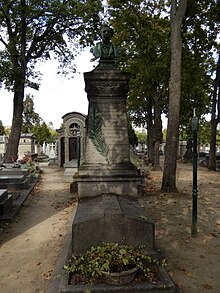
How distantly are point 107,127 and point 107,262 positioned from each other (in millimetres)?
3508

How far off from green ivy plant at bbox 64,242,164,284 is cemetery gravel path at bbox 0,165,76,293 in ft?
1.95

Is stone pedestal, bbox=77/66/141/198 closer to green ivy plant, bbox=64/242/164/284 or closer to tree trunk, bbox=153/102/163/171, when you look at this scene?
green ivy plant, bbox=64/242/164/284

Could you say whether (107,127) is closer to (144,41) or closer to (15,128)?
(144,41)

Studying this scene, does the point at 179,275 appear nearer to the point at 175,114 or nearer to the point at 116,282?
the point at 116,282

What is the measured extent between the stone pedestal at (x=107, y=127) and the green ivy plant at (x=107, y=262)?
242 centimetres

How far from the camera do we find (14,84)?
1836cm

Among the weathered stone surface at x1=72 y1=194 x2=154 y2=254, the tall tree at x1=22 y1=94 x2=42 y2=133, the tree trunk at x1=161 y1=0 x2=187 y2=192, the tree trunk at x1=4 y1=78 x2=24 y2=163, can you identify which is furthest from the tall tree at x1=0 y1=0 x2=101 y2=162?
the tall tree at x1=22 y1=94 x2=42 y2=133

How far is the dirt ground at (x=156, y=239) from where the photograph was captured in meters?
4.04

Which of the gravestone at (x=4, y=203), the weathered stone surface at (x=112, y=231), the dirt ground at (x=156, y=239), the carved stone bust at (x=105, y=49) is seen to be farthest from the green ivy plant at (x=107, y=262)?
the carved stone bust at (x=105, y=49)

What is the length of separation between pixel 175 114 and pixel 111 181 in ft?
16.6

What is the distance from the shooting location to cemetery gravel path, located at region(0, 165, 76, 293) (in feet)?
13.3

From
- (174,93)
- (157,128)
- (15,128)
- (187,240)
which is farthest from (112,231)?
(157,128)

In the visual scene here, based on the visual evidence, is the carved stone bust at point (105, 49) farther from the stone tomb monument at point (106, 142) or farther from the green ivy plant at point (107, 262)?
the green ivy plant at point (107, 262)

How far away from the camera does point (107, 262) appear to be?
3377 mm
